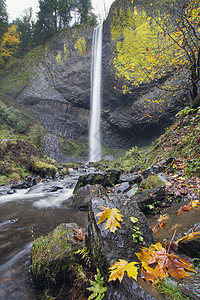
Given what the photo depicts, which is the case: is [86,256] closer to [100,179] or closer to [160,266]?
[160,266]

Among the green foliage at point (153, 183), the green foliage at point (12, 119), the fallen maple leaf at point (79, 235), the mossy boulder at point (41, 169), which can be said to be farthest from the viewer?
the green foliage at point (12, 119)

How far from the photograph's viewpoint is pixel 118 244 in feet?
4.64

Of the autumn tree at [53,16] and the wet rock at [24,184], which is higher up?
the autumn tree at [53,16]

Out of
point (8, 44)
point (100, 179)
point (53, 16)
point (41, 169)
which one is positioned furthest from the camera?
point (8, 44)

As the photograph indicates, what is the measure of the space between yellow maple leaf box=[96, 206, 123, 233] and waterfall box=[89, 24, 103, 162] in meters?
18.2

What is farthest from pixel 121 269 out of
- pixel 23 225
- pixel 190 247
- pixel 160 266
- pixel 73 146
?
pixel 73 146

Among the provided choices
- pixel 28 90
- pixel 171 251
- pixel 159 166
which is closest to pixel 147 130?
pixel 159 166

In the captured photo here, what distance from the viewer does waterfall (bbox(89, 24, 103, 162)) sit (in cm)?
2031

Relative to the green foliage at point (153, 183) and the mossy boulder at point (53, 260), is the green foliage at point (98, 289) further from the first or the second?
the green foliage at point (153, 183)

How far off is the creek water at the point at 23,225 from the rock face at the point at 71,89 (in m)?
15.2

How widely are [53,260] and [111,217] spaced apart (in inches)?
38.2

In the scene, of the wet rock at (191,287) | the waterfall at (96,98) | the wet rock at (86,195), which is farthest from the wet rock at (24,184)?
the waterfall at (96,98)

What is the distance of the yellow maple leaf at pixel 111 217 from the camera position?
1513 mm

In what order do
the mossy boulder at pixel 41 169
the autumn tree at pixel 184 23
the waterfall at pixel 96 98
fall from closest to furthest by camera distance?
the autumn tree at pixel 184 23 → the mossy boulder at pixel 41 169 → the waterfall at pixel 96 98
